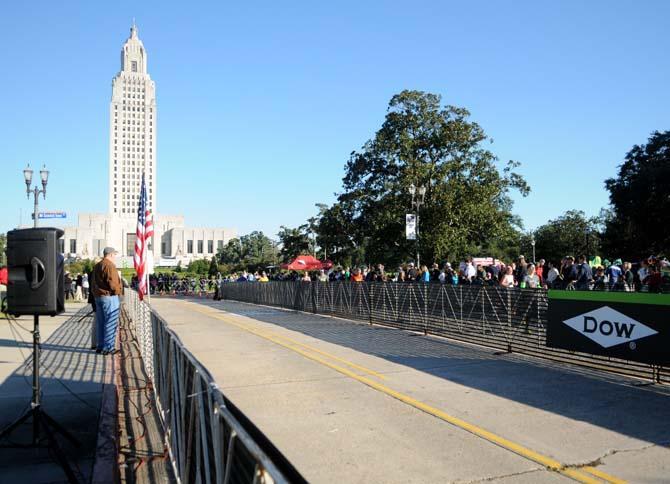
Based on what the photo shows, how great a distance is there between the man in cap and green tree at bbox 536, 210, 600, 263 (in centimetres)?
8009

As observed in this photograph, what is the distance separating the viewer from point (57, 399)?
8.10m

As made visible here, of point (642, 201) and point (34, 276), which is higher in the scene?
point (642, 201)

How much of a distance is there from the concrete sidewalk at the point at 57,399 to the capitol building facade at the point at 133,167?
160 meters

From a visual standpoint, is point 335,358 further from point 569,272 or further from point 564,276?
point 564,276

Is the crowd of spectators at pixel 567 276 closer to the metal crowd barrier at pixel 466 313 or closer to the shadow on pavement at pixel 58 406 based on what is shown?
the metal crowd barrier at pixel 466 313

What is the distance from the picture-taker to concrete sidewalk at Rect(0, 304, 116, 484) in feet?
18.0

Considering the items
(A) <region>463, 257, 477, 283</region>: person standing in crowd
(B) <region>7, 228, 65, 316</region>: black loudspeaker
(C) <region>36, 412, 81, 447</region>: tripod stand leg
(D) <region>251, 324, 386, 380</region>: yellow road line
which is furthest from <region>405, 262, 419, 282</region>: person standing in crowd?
(C) <region>36, 412, 81, 447</region>: tripod stand leg

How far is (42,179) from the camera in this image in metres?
29.5

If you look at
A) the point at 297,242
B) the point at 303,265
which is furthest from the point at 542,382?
the point at 297,242

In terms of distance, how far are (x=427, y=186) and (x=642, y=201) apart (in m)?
20.9

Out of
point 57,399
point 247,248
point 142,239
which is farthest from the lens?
point 247,248

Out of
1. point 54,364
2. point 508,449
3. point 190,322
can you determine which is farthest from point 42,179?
point 508,449

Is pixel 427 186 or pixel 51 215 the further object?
pixel 427 186

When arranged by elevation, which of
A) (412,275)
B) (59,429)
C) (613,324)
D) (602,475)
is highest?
(412,275)
